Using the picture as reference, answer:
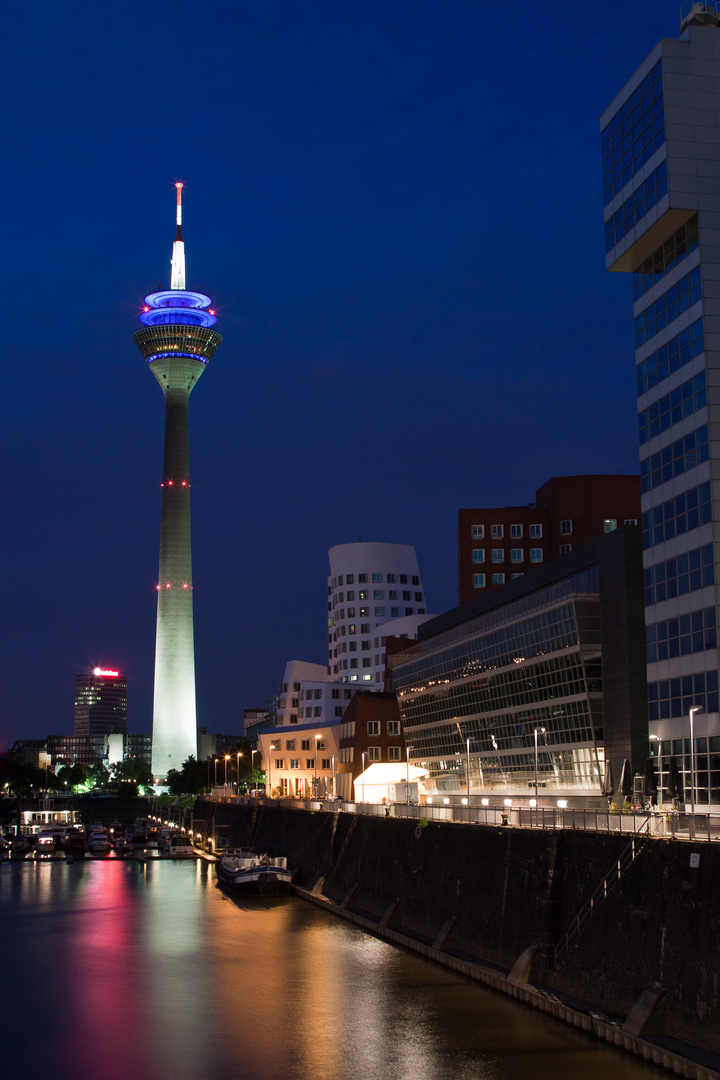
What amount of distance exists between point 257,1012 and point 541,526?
3626 inches

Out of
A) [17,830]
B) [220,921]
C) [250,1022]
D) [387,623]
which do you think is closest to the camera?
[250,1022]

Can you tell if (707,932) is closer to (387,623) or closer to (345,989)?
(345,989)

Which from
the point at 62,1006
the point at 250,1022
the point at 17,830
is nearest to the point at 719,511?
the point at 250,1022

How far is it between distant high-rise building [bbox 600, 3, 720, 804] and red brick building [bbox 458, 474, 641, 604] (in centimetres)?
6101

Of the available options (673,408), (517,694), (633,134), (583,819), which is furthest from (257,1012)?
(517,694)

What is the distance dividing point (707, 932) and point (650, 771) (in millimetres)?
29036

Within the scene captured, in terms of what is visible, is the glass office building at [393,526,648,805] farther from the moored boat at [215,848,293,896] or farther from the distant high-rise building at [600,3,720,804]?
the moored boat at [215,848,293,896]

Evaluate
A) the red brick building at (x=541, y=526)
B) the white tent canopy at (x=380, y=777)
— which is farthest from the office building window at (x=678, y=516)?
the white tent canopy at (x=380, y=777)

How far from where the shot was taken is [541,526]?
13275 centimetres

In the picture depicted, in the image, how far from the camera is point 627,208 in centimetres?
6588

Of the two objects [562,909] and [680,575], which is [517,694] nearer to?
[680,575]

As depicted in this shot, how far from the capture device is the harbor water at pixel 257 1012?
38000 millimetres

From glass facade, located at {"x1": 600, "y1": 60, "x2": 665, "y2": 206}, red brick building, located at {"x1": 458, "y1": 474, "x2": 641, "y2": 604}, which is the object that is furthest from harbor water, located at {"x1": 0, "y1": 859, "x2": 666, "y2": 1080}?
red brick building, located at {"x1": 458, "y1": 474, "x2": 641, "y2": 604}

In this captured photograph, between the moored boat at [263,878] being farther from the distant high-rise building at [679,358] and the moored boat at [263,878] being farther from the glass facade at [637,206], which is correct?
the glass facade at [637,206]
